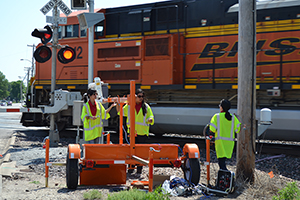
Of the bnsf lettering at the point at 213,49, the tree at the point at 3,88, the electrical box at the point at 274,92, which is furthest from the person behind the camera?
the tree at the point at 3,88

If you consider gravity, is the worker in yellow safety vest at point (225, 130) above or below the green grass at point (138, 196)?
above

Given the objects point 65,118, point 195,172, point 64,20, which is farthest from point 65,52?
point 195,172

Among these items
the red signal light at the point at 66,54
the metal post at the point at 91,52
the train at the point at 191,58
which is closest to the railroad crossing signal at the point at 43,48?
the red signal light at the point at 66,54

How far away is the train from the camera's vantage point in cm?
856

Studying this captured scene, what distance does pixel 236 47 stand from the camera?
9102 millimetres

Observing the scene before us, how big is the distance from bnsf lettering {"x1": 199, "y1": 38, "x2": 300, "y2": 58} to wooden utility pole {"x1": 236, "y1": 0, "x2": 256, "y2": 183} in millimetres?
3669

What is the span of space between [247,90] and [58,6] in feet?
20.5

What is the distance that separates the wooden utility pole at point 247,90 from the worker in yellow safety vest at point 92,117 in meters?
2.37

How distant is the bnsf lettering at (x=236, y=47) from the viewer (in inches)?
335

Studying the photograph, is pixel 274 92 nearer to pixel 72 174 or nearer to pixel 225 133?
pixel 225 133

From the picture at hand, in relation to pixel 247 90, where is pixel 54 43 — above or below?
above

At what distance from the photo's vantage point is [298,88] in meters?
8.25

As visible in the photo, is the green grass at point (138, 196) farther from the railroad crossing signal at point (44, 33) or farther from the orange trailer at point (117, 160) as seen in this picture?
the railroad crossing signal at point (44, 33)

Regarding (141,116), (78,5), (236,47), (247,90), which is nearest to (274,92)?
(236,47)
